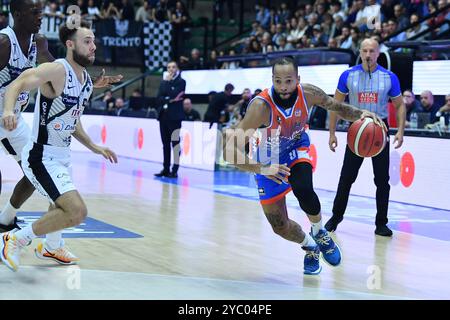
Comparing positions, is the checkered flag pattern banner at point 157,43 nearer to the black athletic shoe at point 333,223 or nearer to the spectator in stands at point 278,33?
the spectator in stands at point 278,33

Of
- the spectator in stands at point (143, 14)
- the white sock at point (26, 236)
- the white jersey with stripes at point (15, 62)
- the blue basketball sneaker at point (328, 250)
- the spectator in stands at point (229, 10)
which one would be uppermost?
the spectator in stands at point (229, 10)

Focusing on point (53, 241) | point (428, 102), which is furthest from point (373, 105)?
point (53, 241)

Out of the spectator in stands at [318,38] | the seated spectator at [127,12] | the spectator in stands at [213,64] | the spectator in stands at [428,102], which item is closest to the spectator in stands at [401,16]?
the spectator in stands at [318,38]

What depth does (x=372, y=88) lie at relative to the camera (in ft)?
28.0

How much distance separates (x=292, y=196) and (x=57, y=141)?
6139mm

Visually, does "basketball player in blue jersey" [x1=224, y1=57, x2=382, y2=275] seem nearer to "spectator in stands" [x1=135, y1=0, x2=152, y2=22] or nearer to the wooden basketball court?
the wooden basketball court

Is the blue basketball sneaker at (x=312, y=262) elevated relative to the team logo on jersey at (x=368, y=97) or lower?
lower

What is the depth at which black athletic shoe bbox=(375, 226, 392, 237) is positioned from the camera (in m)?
8.41

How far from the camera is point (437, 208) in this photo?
420 inches

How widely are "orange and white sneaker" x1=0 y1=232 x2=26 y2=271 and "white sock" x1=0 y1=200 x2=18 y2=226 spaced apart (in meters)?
1.40

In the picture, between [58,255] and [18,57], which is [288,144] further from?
[18,57]

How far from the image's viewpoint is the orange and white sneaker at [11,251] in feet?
18.9

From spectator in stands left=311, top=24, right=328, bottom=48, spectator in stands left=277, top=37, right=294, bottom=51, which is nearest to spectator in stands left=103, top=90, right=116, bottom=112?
spectator in stands left=277, top=37, right=294, bottom=51

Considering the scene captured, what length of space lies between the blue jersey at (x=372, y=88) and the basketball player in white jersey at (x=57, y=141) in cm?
346
